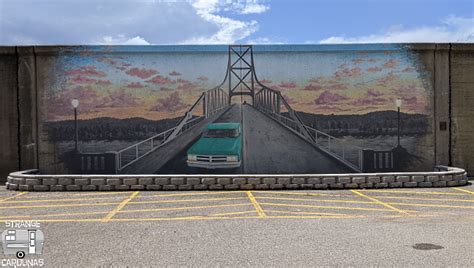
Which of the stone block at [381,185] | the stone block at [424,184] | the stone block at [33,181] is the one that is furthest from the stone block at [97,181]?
the stone block at [424,184]

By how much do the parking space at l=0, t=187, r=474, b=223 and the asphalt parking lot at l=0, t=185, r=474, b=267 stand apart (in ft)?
0.08

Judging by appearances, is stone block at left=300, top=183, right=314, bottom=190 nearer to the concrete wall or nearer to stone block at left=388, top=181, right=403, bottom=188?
stone block at left=388, top=181, right=403, bottom=188

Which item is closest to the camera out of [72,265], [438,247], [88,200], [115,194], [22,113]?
[72,265]

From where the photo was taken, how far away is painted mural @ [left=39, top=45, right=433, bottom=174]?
14875 millimetres

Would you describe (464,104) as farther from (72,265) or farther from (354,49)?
(72,265)

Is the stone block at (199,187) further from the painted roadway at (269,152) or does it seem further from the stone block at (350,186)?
the stone block at (350,186)

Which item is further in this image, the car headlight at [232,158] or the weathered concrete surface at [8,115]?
the weathered concrete surface at [8,115]

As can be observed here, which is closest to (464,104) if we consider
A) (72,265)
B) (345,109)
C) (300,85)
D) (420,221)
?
(345,109)

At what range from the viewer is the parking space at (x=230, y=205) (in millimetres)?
8656

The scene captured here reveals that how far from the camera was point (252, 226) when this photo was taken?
7.60 metres

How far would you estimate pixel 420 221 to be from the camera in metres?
8.07

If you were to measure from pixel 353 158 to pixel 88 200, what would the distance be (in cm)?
917

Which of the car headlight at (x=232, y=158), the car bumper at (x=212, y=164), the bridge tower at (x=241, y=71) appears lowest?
the car bumper at (x=212, y=164)

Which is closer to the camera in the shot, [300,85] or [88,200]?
[88,200]
